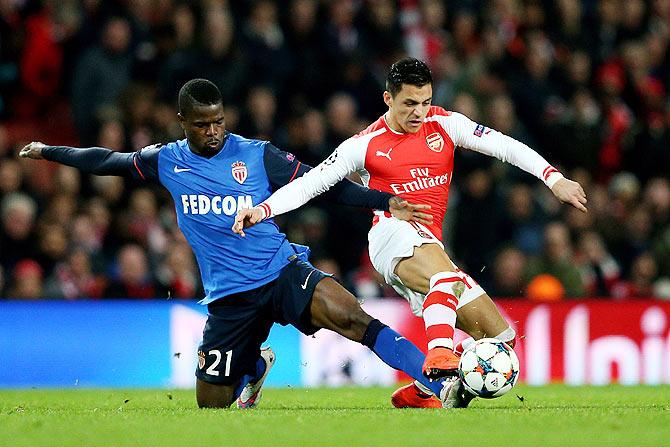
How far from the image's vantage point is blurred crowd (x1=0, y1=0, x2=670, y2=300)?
11.9 metres

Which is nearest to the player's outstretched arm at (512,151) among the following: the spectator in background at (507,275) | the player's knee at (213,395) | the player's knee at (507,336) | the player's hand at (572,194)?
the player's hand at (572,194)

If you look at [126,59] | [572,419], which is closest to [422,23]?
[126,59]

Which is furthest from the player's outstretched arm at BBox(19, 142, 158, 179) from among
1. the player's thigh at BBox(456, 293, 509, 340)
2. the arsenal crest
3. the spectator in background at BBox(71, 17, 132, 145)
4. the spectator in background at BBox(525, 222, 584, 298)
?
the spectator in background at BBox(525, 222, 584, 298)

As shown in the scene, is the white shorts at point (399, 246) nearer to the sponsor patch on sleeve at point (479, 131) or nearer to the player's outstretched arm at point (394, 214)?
the player's outstretched arm at point (394, 214)

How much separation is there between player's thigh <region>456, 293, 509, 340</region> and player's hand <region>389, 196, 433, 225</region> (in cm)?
67

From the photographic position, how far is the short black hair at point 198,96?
24.5 feet

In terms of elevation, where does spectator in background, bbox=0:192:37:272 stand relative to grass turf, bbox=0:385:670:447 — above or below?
above

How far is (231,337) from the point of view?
779 centimetres

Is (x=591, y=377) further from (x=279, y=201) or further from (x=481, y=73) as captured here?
(x=279, y=201)

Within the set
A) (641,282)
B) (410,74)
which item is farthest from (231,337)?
(641,282)

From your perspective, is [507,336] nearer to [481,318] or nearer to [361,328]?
[481,318]

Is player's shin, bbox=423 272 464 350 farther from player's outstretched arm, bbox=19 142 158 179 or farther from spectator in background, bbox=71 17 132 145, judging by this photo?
spectator in background, bbox=71 17 132 145

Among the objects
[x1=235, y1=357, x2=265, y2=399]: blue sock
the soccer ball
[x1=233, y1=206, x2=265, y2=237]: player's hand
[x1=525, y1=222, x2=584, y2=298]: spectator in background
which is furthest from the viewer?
[x1=525, y1=222, x2=584, y2=298]: spectator in background

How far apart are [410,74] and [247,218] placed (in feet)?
4.26
